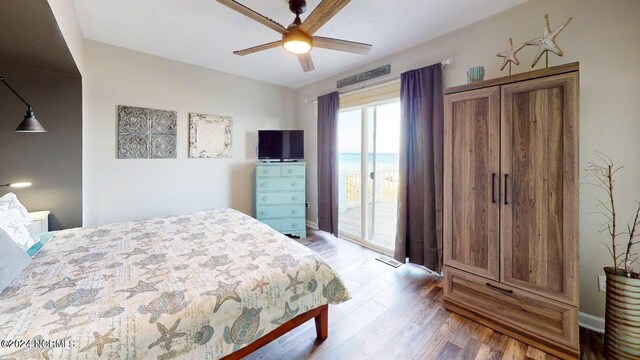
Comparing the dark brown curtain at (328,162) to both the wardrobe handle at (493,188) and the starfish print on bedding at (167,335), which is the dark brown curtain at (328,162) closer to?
the wardrobe handle at (493,188)

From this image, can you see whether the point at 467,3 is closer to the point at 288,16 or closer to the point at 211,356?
the point at 288,16

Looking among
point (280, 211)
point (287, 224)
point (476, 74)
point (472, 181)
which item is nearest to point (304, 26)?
point (476, 74)

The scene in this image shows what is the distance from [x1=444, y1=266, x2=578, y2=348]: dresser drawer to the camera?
5.06ft

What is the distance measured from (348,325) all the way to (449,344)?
707 millimetres

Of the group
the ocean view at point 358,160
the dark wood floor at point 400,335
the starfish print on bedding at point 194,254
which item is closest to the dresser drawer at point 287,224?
the ocean view at point 358,160

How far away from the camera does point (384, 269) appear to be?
9.12ft

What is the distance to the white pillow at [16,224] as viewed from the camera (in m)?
1.56

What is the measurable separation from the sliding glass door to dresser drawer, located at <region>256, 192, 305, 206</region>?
834 mm

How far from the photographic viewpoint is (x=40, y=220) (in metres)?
2.22

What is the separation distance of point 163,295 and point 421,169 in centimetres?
249

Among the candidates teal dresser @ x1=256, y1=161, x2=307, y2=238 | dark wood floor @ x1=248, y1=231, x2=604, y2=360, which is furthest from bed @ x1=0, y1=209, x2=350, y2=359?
teal dresser @ x1=256, y1=161, x2=307, y2=238

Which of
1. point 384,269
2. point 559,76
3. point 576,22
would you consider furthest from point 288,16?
point 384,269

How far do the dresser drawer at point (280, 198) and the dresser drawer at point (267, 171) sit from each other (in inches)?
12.3

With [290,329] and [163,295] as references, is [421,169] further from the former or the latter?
[163,295]
